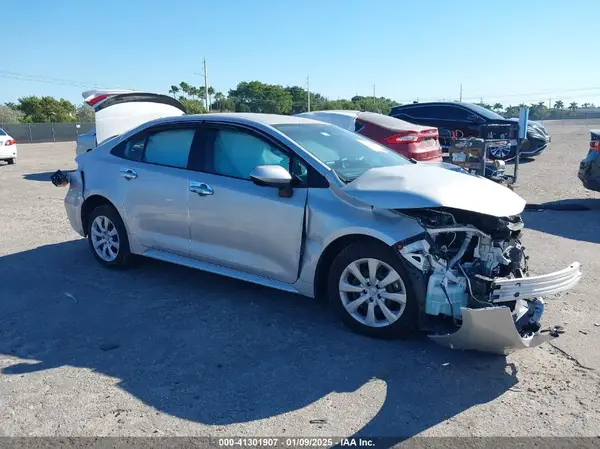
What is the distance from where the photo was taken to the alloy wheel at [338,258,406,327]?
3.90 m

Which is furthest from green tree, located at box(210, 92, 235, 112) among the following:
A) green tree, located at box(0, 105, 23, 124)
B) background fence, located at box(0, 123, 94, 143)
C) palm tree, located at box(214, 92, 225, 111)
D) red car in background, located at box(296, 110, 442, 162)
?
red car in background, located at box(296, 110, 442, 162)

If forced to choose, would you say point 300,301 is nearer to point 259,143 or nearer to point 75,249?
point 259,143

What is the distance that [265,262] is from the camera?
4.54 metres

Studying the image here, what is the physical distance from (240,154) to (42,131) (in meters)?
40.9

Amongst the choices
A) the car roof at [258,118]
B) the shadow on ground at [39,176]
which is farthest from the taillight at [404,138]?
the shadow on ground at [39,176]

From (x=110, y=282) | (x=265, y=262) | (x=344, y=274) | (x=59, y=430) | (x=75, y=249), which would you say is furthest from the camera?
(x=75, y=249)

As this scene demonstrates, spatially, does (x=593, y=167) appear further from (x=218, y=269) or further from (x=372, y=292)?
(x=218, y=269)

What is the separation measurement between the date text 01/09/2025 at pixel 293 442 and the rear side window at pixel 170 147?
2.96m

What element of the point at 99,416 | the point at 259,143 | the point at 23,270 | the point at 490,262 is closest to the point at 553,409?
the point at 490,262

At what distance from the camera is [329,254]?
4.25 meters

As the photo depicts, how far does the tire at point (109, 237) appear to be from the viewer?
567 cm

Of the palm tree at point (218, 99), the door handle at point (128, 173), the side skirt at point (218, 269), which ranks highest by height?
the palm tree at point (218, 99)

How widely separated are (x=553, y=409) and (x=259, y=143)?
3043 mm

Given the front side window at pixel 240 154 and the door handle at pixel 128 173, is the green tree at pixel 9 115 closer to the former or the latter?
the door handle at pixel 128 173
